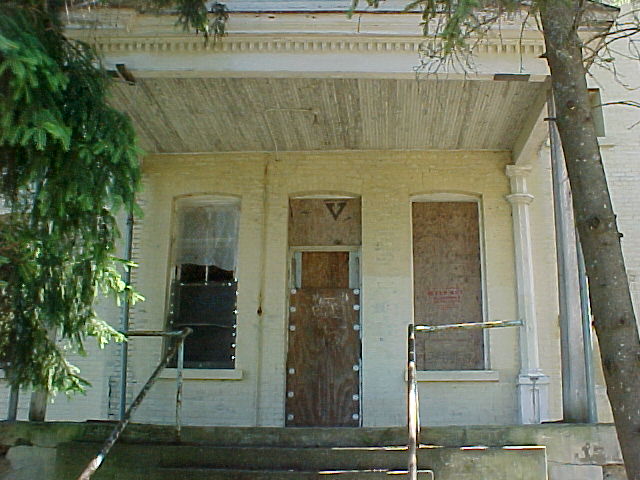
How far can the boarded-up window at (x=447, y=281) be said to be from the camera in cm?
925

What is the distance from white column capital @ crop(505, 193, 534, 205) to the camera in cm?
936

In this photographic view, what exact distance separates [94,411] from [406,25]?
5.88 m

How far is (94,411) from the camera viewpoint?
30.2 ft

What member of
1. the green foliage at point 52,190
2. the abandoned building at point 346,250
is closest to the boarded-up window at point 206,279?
the abandoned building at point 346,250

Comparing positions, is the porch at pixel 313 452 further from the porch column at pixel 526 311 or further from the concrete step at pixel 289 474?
the porch column at pixel 526 311

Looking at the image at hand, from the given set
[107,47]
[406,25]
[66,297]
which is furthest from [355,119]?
[66,297]

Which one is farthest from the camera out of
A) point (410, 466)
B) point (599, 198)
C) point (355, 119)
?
point (355, 119)

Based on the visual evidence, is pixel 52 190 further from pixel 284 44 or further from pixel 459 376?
pixel 459 376

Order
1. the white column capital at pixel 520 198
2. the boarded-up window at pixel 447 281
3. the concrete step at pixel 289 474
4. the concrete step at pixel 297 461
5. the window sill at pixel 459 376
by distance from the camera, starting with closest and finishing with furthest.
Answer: the concrete step at pixel 289 474 → the concrete step at pixel 297 461 → the window sill at pixel 459 376 → the boarded-up window at pixel 447 281 → the white column capital at pixel 520 198

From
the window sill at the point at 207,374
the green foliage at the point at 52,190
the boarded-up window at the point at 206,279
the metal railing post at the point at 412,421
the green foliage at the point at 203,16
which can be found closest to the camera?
the green foliage at the point at 52,190

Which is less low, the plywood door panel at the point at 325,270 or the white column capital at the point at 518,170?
the white column capital at the point at 518,170

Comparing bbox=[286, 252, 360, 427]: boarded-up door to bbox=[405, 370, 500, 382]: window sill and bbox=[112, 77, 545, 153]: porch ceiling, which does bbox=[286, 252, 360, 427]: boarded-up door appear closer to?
bbox=[405, 370, 500, 382]: window sill

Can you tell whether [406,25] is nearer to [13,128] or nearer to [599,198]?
[599,198]

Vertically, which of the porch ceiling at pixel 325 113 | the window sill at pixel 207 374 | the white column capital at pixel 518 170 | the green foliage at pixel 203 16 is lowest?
the window sill at pixel 207 374
